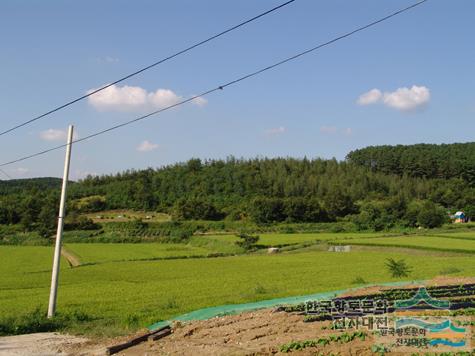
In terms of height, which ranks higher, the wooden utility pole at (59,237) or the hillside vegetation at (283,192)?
the hillside vegetation at (283,192)

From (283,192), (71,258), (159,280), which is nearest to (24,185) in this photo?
(283,192)

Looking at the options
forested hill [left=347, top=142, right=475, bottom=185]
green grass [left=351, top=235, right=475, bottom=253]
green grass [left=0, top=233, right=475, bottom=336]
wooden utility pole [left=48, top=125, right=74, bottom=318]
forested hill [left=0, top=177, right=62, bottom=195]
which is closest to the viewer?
wooden utility pole [left=48, top=125, right=74, bottom=318]

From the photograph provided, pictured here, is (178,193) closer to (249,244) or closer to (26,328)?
(249,244)

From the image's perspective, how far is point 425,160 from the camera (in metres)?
155

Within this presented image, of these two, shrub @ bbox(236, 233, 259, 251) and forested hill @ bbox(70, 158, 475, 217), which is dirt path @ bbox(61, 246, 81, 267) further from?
forested hill @ bbox(70, 158, 475, 217)

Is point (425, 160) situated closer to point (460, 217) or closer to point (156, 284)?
point (460, 217)

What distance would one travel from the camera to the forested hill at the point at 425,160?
143 meters

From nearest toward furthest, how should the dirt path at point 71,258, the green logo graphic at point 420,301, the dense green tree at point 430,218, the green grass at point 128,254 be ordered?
the green logo graphic at point 420,301
the dirt path at point 71,258
the green grass at point 128,254
the dense green tree at point 430,218

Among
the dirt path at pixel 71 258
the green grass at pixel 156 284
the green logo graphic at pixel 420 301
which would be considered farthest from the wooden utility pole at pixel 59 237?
the dirt path at pixel 71 258

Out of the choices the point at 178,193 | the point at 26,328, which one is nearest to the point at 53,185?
the point at 178,193

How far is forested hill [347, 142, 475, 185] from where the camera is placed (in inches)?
5624

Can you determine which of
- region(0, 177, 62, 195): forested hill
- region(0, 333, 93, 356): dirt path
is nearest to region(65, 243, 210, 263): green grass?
region(0, 333, 93, 356): dirt path

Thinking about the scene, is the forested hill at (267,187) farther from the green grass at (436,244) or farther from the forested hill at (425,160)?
the green grass at (436,244)

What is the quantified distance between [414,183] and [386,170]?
30562 millimetres
